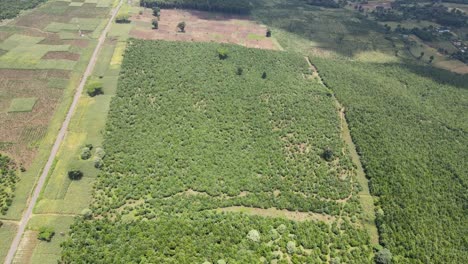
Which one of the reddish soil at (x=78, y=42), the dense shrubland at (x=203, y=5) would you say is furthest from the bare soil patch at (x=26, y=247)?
the dense shrubland at (x=203, y=5)

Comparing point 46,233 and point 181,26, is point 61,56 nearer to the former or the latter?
point 181,26

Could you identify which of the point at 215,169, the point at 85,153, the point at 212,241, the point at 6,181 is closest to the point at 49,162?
the point at 85,153

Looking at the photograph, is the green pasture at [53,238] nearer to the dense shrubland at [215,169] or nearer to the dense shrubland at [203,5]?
the dense shrubland at [215,169]

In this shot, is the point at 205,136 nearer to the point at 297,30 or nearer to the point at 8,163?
the point at 8,163

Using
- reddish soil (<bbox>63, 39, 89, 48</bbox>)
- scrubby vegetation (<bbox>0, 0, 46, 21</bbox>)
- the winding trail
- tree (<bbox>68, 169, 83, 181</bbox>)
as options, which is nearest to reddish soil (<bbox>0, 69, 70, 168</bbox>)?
the winding trail

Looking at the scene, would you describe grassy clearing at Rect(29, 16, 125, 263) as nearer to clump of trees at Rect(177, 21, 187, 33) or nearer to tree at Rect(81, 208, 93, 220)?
tree at Rect(81, 208, 93, 220)

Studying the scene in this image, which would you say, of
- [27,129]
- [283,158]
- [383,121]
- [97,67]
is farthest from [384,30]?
[27,129]
